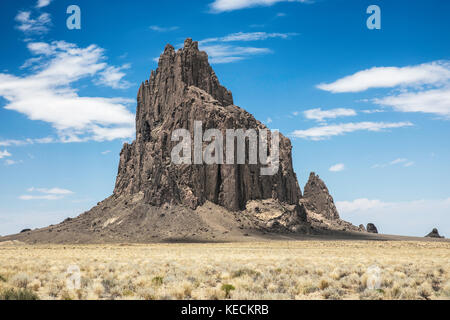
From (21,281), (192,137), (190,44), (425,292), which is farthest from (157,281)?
(190,44)

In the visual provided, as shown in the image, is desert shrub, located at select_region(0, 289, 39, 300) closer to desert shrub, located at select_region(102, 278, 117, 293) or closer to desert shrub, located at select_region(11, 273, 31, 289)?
desert shrub, located at select_region(11, 273, 31, 289)

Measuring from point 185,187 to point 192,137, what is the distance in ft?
63.6

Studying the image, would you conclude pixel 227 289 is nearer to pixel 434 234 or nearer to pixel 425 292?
pixel 425 292

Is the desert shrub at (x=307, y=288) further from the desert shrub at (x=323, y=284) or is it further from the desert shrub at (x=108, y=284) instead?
the desert shrub at (x=108, y=284)

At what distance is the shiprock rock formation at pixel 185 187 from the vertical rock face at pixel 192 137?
359 millimetres

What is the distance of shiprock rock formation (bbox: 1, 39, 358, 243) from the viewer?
135 m

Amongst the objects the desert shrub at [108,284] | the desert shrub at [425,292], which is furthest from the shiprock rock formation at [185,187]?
the desert shrub at [425,292]

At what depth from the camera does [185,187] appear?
15162 cm

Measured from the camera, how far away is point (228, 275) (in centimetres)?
2291

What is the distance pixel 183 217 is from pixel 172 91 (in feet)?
198

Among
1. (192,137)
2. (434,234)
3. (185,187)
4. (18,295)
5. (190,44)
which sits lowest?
(434,234)

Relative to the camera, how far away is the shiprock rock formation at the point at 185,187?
442 ft
